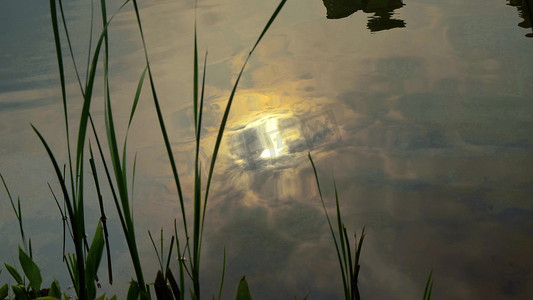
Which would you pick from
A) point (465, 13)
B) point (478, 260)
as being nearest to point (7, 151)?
point (478, 260)

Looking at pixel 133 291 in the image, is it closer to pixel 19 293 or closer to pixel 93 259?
pixel 93 259

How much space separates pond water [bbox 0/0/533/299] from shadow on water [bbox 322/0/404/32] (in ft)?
0.09

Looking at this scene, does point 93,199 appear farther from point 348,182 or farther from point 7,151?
point 348,182

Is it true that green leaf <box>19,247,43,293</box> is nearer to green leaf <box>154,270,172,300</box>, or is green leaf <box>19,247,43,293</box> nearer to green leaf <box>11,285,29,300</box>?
green leaf <box>11,285,29,300</box>

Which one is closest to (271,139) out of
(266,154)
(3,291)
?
(266,154)

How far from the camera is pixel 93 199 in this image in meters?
2.04

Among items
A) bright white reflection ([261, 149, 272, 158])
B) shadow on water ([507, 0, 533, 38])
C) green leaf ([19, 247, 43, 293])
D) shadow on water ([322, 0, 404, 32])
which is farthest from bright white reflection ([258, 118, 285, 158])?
shadow on water ([507, 0, 533, 38])

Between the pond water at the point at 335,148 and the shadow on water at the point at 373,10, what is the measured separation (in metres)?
0.03

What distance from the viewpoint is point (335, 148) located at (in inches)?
84.0

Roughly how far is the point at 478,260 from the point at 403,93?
1126 mm

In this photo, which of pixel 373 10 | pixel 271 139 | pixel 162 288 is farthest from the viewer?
pixel 373 10

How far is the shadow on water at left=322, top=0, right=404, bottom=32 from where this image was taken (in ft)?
11.3

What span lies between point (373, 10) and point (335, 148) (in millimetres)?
2071

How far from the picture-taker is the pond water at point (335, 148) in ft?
5.11
